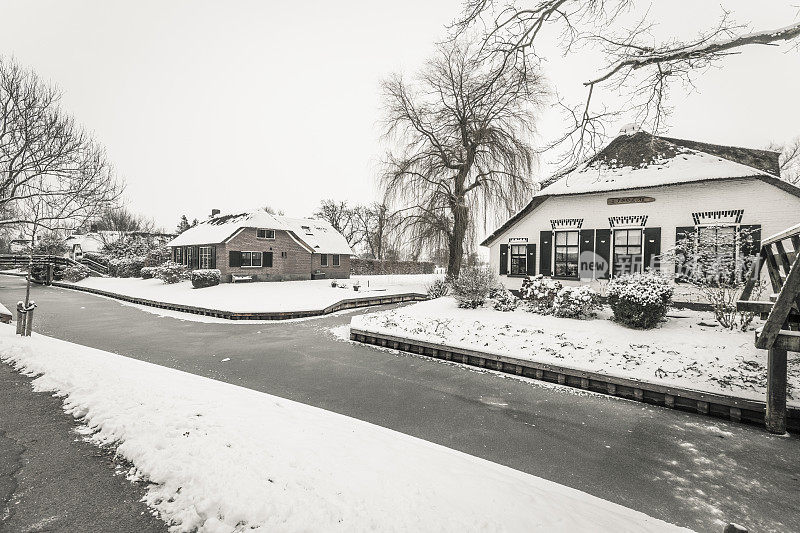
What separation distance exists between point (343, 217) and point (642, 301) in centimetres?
5649

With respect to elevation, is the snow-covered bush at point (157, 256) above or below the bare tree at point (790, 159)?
below

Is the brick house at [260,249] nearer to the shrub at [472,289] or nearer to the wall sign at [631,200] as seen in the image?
the shrub at [472,289]

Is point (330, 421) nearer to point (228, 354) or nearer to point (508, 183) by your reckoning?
point (228, 354)

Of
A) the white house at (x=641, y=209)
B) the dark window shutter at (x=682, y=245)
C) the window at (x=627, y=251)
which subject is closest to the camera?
the white house at (x=641, y=209)

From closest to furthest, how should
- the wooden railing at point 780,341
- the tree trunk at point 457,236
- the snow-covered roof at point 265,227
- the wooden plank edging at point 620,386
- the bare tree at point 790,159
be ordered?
the wooden railing at point 780,341 → the wooden plank edging at point 620,386 → the tree trunk at point 457,236 → the bare tree at point 790,159 → the snow-covered roof at point 265,227

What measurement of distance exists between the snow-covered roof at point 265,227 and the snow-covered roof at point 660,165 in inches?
974

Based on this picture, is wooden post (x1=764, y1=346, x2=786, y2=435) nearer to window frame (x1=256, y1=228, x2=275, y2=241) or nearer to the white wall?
the white wall

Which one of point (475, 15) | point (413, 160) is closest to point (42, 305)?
point (413, 160)

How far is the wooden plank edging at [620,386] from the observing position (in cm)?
590

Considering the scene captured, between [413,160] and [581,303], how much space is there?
14.9 metres

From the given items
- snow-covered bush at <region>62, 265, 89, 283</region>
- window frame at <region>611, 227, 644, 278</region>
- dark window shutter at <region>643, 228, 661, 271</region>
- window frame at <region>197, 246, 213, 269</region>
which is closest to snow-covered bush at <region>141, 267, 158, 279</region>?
window frame at <region>197, 246, 213, 269</region>

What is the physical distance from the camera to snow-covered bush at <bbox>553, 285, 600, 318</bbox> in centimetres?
1080

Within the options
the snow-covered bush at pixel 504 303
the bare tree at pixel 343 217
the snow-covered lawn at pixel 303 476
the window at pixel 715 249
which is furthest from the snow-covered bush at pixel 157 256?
the window at pixel 715 249

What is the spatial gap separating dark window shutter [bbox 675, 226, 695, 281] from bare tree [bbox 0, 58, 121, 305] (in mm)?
21580
